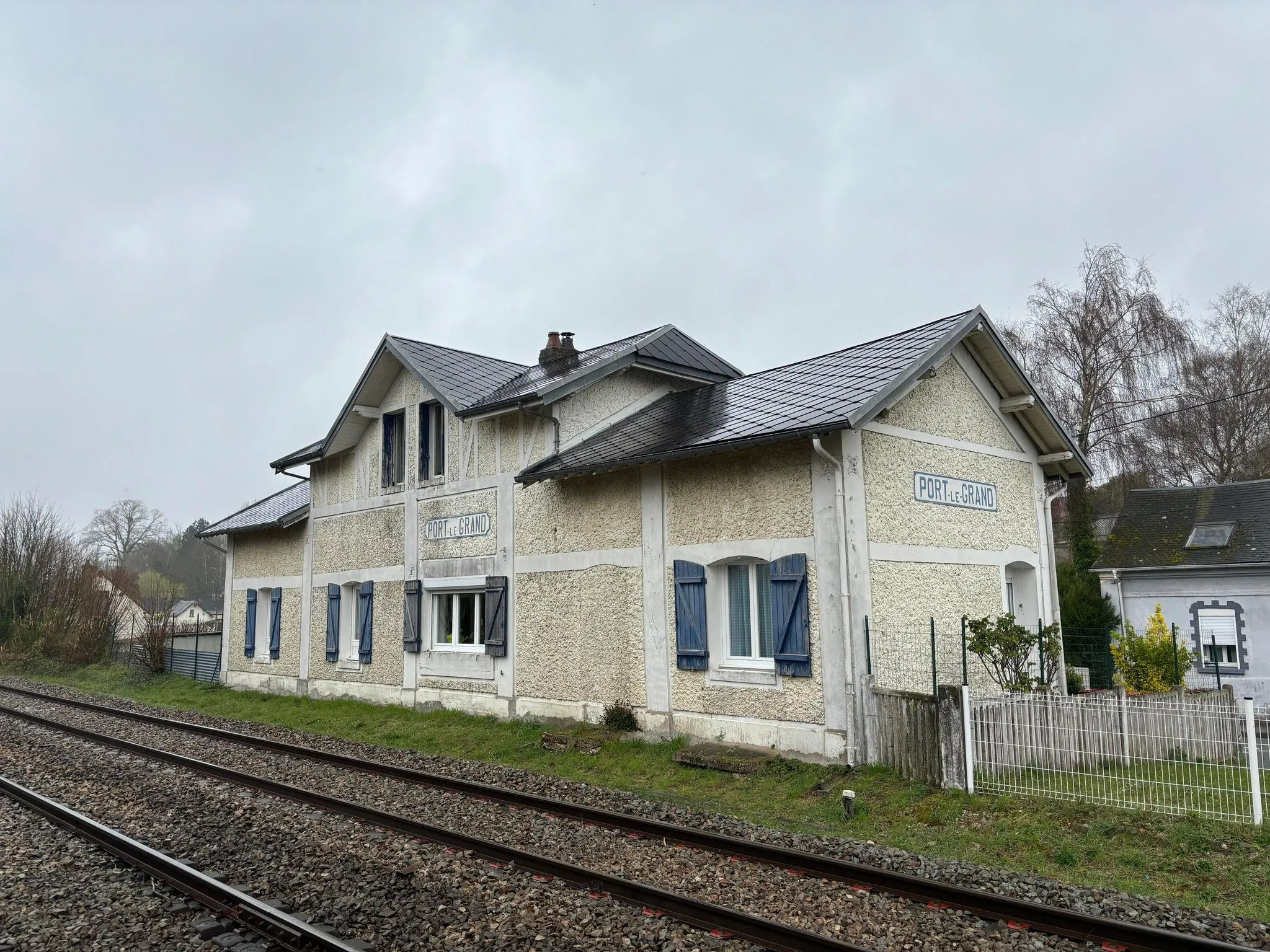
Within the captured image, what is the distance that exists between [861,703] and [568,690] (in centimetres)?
472

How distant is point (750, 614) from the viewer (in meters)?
10.9

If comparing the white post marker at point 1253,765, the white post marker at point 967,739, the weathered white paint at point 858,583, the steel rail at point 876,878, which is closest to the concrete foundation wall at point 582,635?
the steel rail at point 876,878

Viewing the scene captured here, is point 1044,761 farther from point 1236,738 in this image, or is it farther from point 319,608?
point 319,608

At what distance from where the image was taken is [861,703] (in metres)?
9.55

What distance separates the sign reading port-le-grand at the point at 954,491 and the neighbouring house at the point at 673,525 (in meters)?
0.05

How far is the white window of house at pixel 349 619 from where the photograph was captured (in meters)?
17.3

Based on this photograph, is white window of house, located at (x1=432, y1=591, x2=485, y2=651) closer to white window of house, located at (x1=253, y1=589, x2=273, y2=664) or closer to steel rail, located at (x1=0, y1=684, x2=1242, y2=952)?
steel rail, located at (x1=0, y1=684, x2=1242, y2=952)

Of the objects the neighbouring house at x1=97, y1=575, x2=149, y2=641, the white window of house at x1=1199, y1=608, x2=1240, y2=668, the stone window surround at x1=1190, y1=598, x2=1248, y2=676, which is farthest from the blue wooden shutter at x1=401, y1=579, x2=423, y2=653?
the white window of house at x1=1199, y1=608, x2=1240, y2=668

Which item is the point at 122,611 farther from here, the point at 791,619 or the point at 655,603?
the point at 791,619

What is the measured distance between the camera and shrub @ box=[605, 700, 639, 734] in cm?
1177

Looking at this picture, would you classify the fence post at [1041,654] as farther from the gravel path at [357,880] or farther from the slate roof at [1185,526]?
the slate roof at [1185,526]

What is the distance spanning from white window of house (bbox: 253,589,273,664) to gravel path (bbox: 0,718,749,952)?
1019 centimetres

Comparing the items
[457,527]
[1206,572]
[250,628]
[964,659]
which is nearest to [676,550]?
[964,659]

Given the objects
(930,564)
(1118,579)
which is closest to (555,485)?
(930,564)
